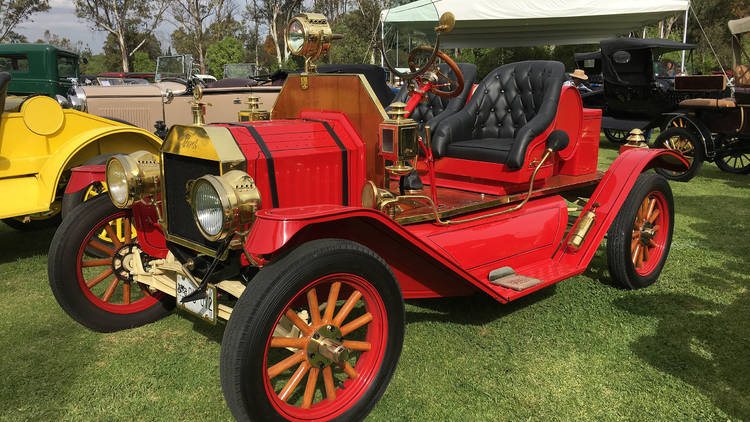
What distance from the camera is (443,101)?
18.3ft

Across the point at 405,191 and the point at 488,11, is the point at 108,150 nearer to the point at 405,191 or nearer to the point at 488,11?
the point at 405,191

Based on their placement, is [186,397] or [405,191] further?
[405,191]

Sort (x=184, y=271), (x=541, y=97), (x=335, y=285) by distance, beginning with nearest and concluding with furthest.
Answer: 1. (x=335, y=285)
2. (x=184, y=271)
3. (x=541, y=97)

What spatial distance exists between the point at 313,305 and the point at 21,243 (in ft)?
14.2

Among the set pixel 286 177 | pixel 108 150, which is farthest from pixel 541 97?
pixel 108 150

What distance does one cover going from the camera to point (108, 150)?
16.0 feet

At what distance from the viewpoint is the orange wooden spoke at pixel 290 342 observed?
7.17 ft

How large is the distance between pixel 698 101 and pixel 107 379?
840cm

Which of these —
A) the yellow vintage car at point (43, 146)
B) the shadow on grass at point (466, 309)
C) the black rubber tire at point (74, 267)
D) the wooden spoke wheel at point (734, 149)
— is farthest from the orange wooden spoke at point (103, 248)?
the wooden spoke wheel at point (734, 149)

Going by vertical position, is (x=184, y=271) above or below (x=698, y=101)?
below

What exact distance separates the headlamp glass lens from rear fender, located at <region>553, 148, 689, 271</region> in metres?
2.34

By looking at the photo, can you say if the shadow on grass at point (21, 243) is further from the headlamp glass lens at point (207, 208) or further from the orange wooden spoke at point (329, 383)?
the orange wooden spoke at point (329, 383)

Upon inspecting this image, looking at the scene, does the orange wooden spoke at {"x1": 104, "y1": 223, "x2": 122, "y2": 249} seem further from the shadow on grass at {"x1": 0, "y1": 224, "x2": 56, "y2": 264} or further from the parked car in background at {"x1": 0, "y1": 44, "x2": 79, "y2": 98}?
the parked car in background at {"x1": 0, "y1": 44, "x2": 79, "y2": 98}

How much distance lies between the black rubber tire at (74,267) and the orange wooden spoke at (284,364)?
59.5 inches
